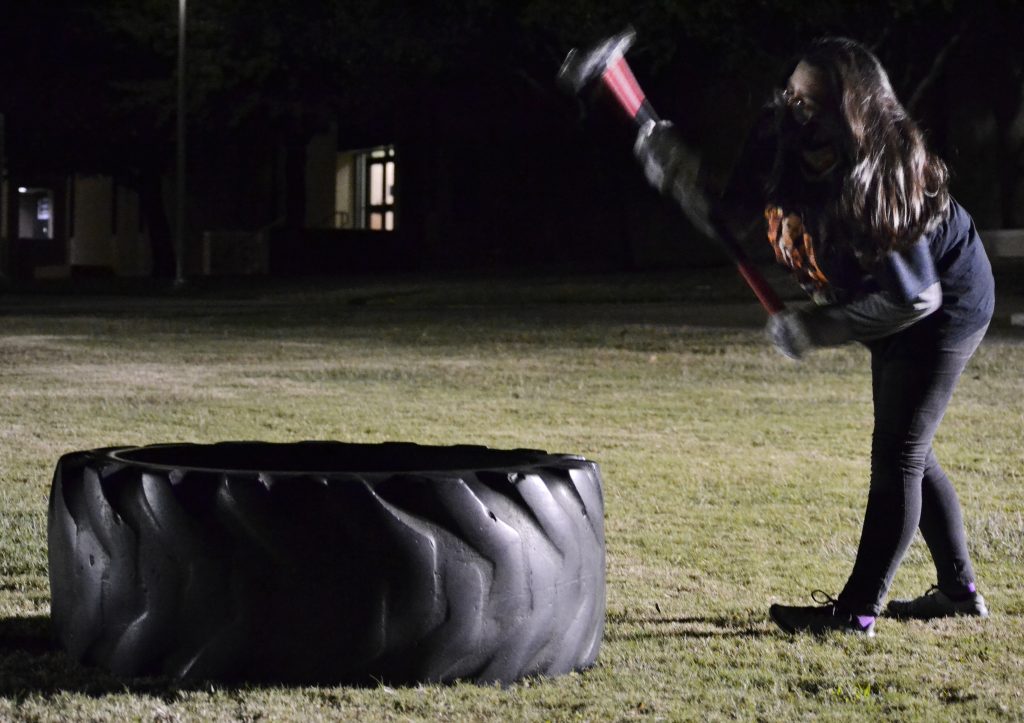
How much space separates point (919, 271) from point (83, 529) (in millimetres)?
2170

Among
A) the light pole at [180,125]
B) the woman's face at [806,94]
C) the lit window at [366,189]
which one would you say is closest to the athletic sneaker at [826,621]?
the woman's face at [806,94]

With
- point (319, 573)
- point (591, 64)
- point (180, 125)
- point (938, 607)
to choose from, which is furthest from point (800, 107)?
point (180, 125)

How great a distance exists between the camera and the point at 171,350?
15164 mm

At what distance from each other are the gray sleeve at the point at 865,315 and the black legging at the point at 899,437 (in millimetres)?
237

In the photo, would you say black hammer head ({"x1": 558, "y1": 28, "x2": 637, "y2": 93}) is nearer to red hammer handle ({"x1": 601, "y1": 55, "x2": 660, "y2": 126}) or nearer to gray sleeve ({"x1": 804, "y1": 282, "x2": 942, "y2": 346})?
red hammer handle ({"x1": 601, "y1": 55, "x2": 660, "y2": 126})

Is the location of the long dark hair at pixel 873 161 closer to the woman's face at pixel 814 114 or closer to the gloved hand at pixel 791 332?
the woman's face at pixel 814 114

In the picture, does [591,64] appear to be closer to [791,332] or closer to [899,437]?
[791,332]

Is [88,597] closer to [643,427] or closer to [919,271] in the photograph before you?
[919,271]

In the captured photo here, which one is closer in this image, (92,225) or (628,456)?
(628,456)

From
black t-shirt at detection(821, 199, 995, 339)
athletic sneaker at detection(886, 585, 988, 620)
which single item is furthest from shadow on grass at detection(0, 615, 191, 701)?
athletic sneaker at detection(886, 585, 988, 620)

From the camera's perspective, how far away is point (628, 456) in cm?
840

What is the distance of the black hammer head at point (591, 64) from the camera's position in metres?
4.37

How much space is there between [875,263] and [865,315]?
15 centimetres

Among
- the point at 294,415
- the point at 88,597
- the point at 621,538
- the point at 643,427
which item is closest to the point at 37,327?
the point at 294,415
